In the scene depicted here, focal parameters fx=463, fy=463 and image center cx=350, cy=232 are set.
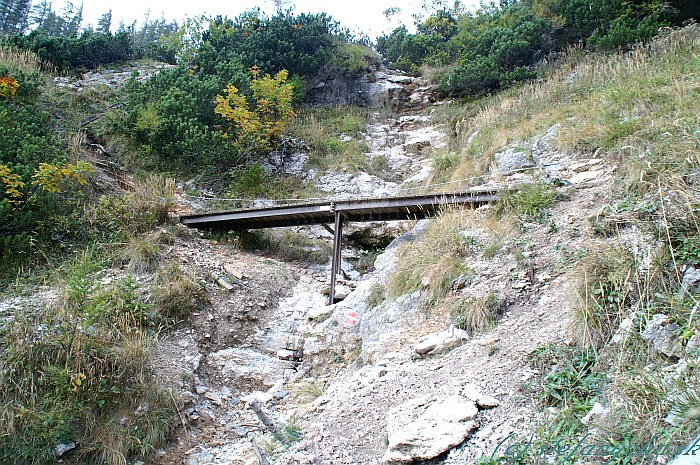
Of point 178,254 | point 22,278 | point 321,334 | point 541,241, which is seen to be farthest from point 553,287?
point 22,278

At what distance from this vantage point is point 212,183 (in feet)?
40.9

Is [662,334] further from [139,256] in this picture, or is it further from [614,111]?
[139,256]

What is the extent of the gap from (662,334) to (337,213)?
647 centimetres

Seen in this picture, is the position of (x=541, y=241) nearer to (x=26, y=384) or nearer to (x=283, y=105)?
(x=26, y=384)

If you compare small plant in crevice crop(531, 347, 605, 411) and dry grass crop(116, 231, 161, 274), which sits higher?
small plant in crevice crop(531, 347, 605, 411)

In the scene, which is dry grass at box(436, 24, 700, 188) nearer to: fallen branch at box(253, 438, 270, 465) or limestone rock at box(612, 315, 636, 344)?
limestone rock at box(612, 315, 636, 344)

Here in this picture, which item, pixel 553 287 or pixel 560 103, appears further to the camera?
pixel 560 103

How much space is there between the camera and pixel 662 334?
2.87 m

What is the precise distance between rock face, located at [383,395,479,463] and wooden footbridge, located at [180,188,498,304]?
4.30 metres

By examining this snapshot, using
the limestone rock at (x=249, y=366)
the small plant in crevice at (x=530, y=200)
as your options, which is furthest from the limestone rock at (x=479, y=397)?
the limestone rock at (x=249, y=366)

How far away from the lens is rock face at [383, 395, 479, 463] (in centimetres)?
304

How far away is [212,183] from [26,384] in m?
7.96

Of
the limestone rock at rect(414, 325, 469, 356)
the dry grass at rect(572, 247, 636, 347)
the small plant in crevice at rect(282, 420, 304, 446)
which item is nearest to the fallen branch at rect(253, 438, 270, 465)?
the small plant in crevice at rect(282, 420, 304, 446)

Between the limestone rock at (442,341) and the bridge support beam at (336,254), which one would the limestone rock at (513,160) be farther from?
the limestone rock at (442,341)
